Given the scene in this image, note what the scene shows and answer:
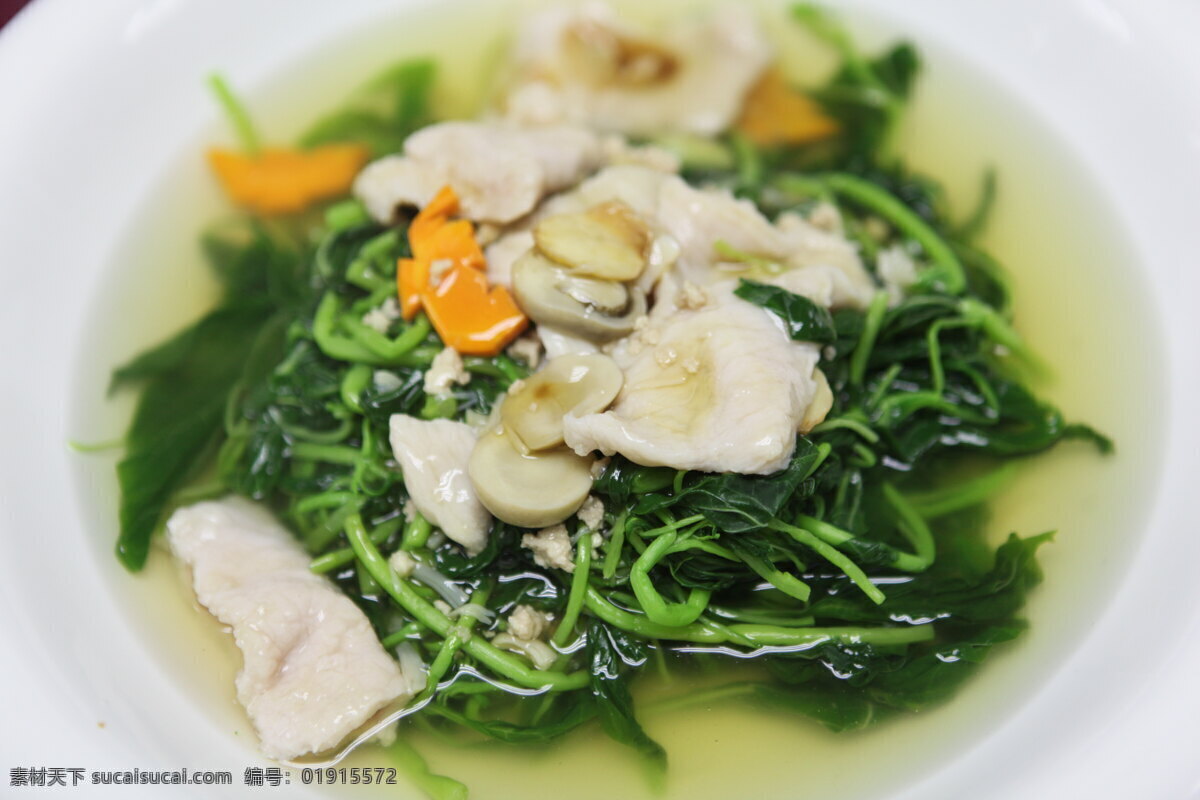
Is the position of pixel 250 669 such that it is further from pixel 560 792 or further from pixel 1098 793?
pixel 1098 793

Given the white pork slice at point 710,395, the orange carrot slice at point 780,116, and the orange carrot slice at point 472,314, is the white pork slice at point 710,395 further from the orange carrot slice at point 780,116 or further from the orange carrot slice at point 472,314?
the orange carrot slice at point 780,116

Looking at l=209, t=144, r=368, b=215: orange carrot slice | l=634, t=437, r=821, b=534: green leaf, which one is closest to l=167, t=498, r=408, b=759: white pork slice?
l=634, t=437, r=821, b=534: green leaf

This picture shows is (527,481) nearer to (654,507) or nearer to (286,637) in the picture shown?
(654,507)

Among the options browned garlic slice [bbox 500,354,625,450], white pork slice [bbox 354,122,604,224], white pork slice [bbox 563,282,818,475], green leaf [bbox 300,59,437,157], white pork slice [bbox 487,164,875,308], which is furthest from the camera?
green leaf [bbox 300,59,437,157]

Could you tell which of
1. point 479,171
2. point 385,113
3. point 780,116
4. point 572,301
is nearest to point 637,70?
point 780,116

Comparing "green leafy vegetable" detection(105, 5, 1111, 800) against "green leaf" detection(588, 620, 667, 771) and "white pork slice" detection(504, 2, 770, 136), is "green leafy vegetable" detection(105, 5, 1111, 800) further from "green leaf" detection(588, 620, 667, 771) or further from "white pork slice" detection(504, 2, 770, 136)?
"white pork slice" detection(504, 2, 770, 136)

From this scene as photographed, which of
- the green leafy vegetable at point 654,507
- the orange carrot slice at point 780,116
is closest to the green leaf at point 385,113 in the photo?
the green leafy vegetable at point 654,507

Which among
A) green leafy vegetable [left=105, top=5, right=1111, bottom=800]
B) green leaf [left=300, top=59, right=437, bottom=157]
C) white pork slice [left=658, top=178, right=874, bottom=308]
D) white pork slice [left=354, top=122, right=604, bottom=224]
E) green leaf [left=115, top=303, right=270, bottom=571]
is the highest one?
white pork slice [left=658, top=178, right=874, bottom=308]
